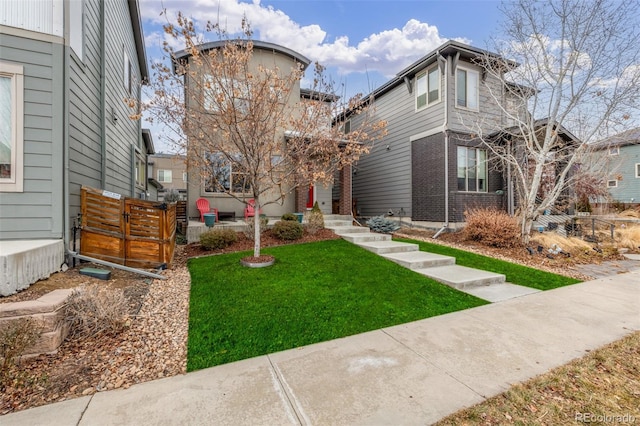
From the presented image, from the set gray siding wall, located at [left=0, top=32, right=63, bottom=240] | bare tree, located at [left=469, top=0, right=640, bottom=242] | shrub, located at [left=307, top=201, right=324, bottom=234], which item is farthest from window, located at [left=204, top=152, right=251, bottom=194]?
bare tree, located at [left=469, top=0, right=640, bottom=242]

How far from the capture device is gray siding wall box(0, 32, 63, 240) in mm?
4254

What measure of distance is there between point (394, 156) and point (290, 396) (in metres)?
12.5

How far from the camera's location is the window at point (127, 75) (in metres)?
9.25

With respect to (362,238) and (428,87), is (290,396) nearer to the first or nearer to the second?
(362,238)

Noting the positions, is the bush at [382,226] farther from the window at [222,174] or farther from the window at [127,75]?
the window at [127,75]

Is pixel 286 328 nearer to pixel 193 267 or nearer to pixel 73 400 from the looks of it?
pixel 73 400

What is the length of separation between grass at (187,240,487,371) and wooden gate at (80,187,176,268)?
0.92 m

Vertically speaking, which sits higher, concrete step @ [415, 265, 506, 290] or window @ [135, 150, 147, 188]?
window @ [135, 150, 147, 188]

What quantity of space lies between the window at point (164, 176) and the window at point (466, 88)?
106ft

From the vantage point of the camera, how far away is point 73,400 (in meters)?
2.27

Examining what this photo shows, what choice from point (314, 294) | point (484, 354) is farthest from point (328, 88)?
point (484, 354)

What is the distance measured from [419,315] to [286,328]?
1955mm

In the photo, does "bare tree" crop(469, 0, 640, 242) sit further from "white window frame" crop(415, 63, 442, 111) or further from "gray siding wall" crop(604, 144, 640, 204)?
"gray siding wall" crop(604, 144, 640, 204)

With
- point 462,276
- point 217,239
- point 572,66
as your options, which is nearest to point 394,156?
point 572,66
